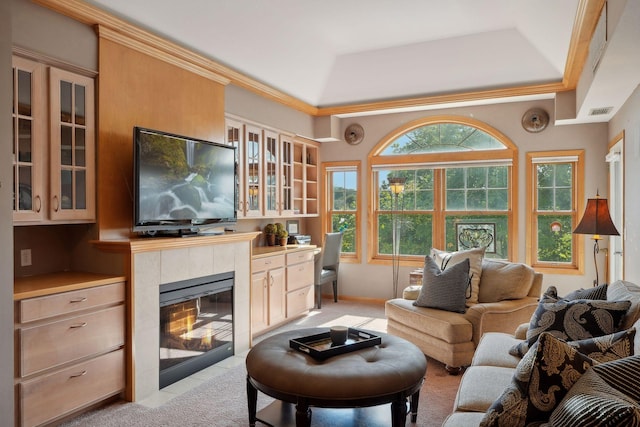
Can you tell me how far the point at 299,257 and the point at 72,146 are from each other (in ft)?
9.86

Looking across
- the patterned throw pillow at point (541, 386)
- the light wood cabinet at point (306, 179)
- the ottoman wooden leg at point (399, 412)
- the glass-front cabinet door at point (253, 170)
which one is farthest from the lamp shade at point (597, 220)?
the light wood cabinet at point (306, 179)

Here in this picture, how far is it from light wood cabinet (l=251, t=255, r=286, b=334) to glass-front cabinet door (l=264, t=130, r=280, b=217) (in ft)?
2.25

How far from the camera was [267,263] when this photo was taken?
493 centimetres

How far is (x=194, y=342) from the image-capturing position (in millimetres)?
3803

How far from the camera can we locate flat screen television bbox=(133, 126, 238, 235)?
134 inches

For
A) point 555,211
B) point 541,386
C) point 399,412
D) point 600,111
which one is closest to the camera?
point 541,386

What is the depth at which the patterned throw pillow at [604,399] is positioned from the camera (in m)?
1.06

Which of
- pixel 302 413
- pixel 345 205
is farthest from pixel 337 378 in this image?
pixel 345 205

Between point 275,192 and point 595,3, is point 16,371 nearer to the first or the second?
point 275,192

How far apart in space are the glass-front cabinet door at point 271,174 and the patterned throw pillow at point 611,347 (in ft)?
12.9

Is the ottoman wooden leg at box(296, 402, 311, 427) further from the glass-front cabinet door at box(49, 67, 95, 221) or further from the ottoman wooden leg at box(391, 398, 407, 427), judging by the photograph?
the glass-front cabinet door at box(49, 67, 95, 221)

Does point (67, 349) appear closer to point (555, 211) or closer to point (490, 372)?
point (490, 372)

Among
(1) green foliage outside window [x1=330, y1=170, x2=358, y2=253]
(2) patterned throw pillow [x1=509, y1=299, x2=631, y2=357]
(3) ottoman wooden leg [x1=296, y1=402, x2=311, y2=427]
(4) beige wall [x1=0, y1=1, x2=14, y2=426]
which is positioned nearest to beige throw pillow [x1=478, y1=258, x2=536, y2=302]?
(2) patterned throw pillow [x1=509, y1=299, x2=631, y2=357]

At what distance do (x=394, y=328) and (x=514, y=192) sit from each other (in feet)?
8.52
